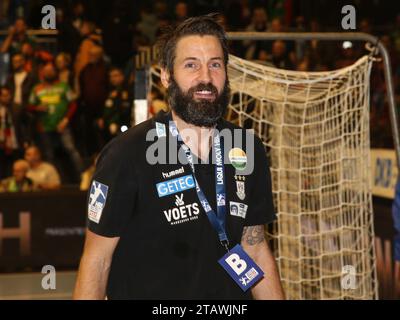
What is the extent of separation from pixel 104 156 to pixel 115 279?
540 millimetres

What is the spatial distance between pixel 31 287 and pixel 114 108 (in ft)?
11.0

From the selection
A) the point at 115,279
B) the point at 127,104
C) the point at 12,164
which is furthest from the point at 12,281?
the point at 115,279

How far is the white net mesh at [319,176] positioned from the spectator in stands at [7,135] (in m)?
5.84

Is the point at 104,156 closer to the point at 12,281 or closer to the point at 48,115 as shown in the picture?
the point at 12,281

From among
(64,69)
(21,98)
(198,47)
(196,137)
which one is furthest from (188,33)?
(64,69)

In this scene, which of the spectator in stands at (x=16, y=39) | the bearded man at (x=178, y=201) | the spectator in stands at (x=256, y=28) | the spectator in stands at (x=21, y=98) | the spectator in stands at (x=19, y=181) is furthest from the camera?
the spectator in stands at (x=256, y=28)

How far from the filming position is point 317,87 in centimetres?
802

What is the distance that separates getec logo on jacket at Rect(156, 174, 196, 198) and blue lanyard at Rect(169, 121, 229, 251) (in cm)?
4

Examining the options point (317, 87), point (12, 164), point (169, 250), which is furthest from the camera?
point (12, 164)

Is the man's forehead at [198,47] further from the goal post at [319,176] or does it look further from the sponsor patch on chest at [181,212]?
the goal post at [319,176]

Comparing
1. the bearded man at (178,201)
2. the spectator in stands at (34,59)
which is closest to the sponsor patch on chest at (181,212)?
the bearded man at (178,201)

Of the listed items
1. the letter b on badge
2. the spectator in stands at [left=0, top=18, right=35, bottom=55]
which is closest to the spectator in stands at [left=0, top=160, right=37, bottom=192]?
→ the spectator in stands at [left=0, top=18, right=35, bottom=55]

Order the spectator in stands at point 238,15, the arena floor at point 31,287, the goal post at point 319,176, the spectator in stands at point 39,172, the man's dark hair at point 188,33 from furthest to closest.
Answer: the spectator in stands at point 238,15 → the spectator in stands at point 39,172 → the arena floor at point 31,287 → the goal post at point 319,176 → the man's dark hair at point 188,33

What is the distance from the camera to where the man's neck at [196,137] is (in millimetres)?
4168
